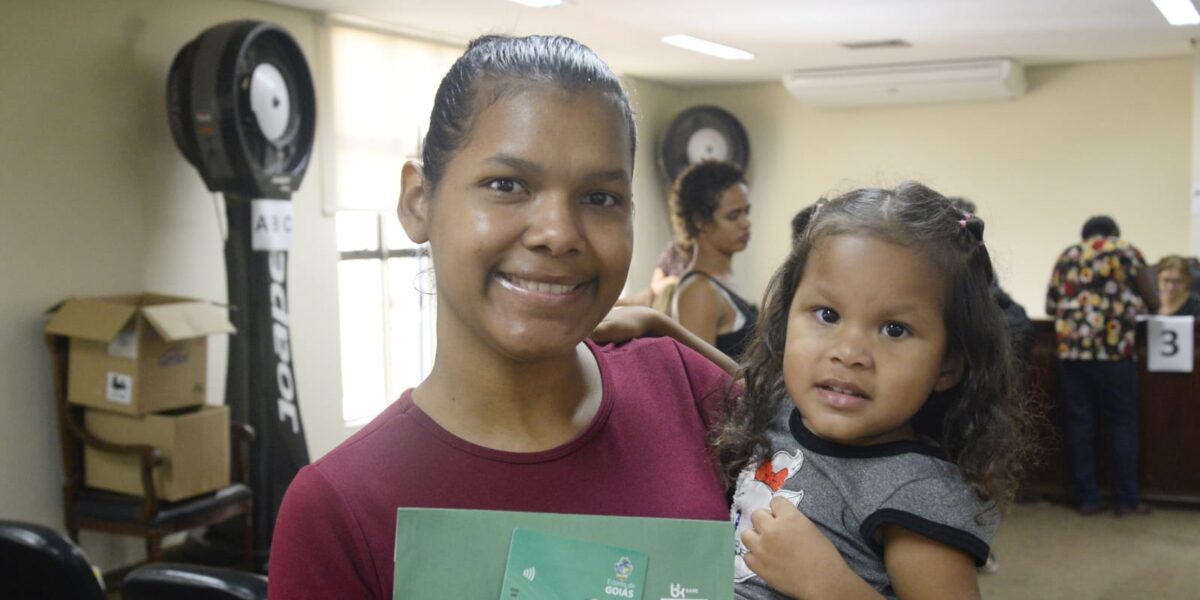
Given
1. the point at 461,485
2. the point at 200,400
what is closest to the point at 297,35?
the point at 200,400

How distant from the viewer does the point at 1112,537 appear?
5.52m

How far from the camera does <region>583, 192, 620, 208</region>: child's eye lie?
1068 mm

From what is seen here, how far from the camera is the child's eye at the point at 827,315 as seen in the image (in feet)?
4.27

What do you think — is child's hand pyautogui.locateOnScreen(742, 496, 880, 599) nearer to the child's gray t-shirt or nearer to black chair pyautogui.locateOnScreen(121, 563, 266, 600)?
the child's gray t-shirt

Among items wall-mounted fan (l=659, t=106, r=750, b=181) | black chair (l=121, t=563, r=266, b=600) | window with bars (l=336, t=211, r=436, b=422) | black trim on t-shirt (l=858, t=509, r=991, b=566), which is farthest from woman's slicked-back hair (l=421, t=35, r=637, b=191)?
wall-mounted fan (l=659, t=106, r=750, b=181)

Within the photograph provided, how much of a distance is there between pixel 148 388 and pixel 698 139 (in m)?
6.57

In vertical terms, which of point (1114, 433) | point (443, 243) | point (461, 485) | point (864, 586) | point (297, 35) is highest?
point (297, 35)

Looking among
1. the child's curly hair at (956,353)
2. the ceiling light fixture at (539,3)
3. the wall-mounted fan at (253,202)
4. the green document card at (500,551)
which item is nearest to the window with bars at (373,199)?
the ceiling light fixture at (539,3)

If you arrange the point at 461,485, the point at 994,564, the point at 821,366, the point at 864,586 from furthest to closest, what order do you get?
the point at 994,564, the point at 821,366, the point at 864,586, the point at 461,485

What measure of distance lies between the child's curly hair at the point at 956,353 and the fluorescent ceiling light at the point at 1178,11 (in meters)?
5.51

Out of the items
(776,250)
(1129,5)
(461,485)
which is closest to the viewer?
(461,485)

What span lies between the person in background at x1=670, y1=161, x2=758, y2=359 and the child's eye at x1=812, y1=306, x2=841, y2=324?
2.05m

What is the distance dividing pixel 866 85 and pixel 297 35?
4.75m

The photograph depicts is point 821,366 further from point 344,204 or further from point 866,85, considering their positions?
point 866,85
